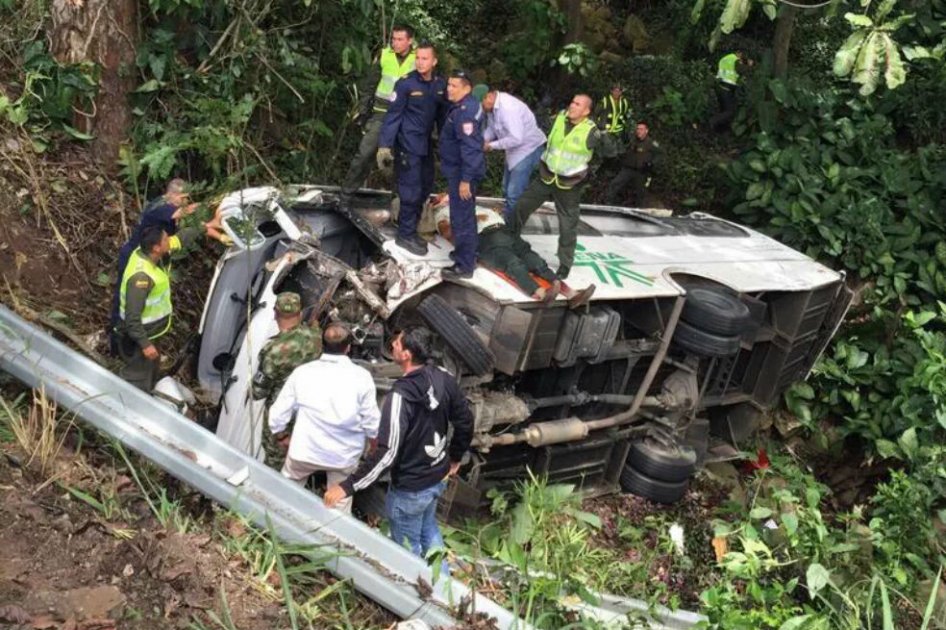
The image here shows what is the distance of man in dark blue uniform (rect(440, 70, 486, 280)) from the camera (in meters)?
5.37

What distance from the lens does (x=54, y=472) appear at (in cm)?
327

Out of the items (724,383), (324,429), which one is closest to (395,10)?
(724,383)

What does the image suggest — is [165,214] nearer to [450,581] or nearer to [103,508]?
[103,508]

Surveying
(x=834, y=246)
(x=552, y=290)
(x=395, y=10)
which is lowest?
(x=834, y=246)

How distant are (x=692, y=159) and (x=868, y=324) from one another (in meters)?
3.57

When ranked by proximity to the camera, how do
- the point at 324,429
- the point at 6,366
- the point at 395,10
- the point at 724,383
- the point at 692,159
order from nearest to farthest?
1. the point at 6,366
2. the point at 324,429
3. the point at 724,383
4. the point at 395,10
5. the point at 692,159

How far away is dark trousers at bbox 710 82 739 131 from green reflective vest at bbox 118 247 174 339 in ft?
26.9

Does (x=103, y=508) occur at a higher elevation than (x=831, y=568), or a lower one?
higher

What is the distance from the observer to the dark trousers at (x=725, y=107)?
11.1m

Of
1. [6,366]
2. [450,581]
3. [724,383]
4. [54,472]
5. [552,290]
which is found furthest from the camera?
[724,383]

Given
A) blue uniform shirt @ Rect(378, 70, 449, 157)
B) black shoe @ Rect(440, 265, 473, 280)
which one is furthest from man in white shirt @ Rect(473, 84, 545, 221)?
black shoe @ Rect(440, 265, 473, 280)

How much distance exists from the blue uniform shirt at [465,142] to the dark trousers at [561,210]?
0.64m

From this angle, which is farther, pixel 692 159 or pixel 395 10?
pixel 692 159

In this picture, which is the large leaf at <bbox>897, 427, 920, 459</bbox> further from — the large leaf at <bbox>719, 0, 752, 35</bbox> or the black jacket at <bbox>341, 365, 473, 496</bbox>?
the black jacket at <bbox>341, 365, 473, 496</bbox>
